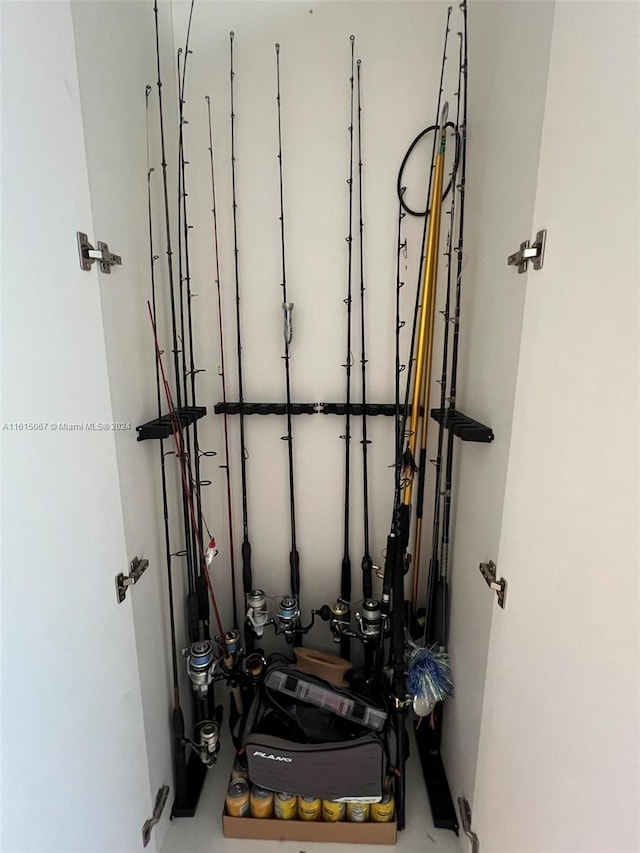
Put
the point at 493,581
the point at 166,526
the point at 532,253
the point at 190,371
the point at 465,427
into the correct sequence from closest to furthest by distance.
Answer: the point at 532,253
the point at 493,581
the point at 465,427
the point at 166,526
the point at 190,371

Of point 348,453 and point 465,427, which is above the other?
point 465,427

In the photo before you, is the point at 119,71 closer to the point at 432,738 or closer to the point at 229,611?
the point at 229,611

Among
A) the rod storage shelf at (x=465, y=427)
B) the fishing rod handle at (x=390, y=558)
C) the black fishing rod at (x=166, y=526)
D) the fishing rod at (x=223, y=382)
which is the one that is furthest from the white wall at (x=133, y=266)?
the rod storage shelf at (x=465, y=427)

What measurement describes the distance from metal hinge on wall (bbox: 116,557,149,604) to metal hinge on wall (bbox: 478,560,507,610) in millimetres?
1012

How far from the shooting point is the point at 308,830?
139cm

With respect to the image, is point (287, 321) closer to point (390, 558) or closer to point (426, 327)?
point (426, 327)

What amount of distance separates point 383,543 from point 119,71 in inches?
74.8

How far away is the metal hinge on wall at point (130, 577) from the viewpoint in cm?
107

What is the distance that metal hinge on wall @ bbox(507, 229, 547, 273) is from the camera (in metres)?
0.91

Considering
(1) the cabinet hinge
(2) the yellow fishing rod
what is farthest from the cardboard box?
(2) the yellow fishing rod

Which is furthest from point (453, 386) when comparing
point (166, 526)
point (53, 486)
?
point (53, 486)

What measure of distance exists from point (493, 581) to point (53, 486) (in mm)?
1127

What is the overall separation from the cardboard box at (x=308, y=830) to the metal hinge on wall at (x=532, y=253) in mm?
1845

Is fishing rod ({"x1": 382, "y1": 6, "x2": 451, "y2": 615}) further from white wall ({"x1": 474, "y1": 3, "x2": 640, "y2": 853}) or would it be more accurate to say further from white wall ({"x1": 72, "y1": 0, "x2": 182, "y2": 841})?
white wall ({"x1": 72, "y1": 0, "x2": 182, "y2": 841})
